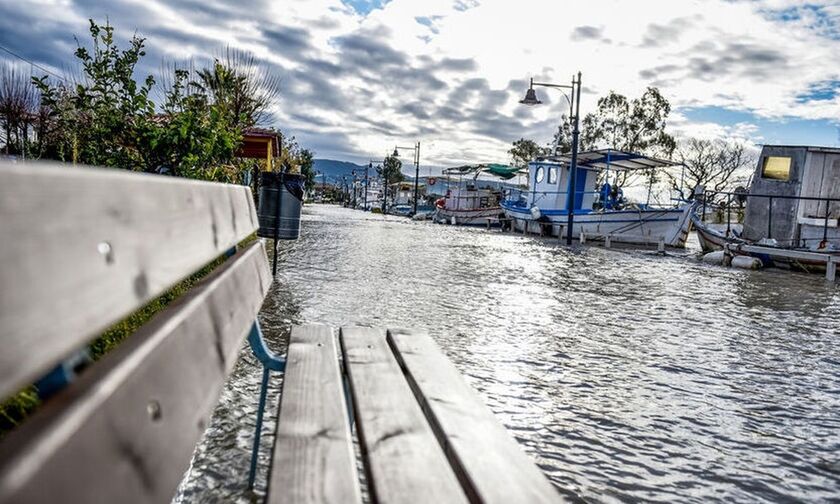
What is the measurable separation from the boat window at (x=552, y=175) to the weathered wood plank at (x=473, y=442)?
2864 cm

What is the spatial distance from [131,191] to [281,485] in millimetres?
550

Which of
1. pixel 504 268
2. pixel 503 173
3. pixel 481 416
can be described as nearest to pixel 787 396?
pixel 481 416

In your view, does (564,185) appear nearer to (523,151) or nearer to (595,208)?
(595,208)

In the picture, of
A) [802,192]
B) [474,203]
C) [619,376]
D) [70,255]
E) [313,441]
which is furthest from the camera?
[474,203]

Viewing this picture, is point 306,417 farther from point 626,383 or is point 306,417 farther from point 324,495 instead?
point 626,383

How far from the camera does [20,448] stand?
507 mm

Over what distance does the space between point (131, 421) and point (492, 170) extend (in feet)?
126

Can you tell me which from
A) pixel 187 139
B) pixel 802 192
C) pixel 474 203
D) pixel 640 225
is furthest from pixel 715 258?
pixel 474 203

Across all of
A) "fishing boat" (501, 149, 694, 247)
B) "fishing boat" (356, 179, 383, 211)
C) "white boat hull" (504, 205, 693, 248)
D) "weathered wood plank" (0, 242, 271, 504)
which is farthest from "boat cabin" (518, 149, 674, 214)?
"fishing boat" (356, 179, 383, 211)

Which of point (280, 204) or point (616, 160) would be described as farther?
point (616, 160)

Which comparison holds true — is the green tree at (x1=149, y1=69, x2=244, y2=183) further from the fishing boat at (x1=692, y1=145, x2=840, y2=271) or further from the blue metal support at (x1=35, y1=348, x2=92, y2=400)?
the fishing boat at (x1=692, y1=145, x2=840, y2=271)

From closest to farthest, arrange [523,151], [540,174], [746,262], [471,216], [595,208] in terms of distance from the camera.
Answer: [746,262], [540,174], [595,208], [471,216], [523,151]

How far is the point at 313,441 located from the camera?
119cm

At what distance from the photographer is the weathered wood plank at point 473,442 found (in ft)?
3.37
